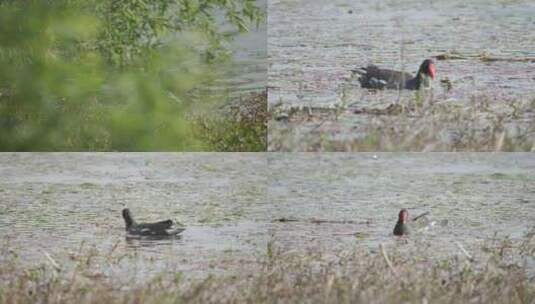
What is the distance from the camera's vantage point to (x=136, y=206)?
229 inches

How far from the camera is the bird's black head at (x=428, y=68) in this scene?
19.0ft

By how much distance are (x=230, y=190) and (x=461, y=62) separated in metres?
1.23

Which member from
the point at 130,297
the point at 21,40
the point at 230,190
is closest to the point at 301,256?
the point at 230,190

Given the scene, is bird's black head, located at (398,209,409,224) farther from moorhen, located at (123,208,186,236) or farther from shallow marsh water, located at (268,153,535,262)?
moorhen, located at (123,208,186,236)

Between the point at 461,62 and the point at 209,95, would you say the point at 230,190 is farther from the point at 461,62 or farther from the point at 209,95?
the point at 461,62

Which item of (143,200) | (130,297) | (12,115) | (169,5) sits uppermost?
(169,5)

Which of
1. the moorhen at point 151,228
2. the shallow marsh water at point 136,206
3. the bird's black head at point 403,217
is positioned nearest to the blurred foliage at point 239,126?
the shallow marsh water at point 136,206

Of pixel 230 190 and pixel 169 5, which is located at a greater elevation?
pixel 169 5

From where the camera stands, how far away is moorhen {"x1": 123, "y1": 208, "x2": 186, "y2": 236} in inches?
227

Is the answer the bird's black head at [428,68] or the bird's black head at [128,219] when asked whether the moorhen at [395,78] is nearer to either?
the bird's black head at [428,68]

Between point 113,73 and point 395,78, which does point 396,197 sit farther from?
point 113,73

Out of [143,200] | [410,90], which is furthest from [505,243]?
[143,200]

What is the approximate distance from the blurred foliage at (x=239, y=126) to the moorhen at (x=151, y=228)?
0.41 metres

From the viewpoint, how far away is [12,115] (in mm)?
5828
